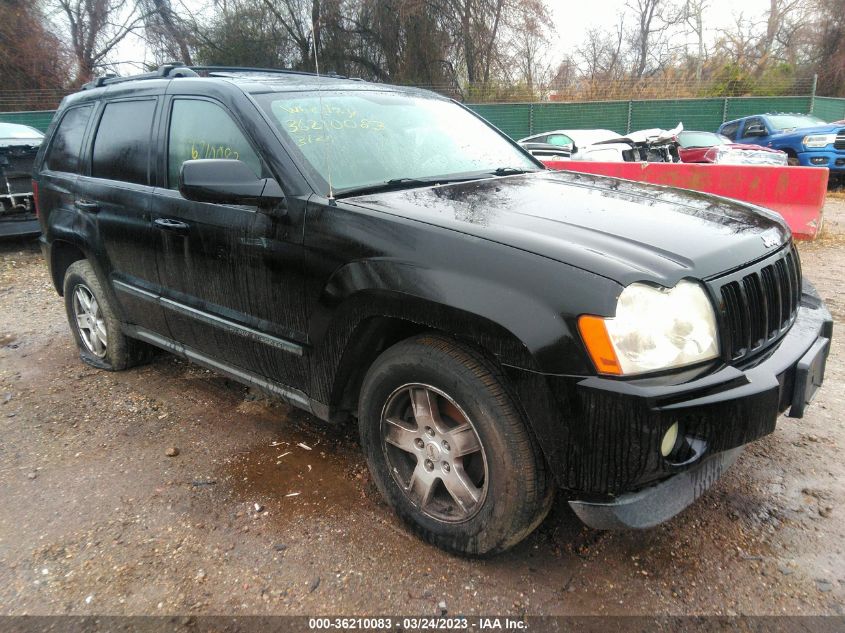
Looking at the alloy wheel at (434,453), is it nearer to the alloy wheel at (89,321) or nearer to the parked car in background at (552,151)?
the alloy wheel at (89,321)

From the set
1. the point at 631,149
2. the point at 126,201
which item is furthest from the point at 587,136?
the point at 126,201

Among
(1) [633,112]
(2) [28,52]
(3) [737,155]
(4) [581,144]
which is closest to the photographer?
(3) [737,155]

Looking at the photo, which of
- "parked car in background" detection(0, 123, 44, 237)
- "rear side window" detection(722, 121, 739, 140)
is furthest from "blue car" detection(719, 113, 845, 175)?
"parked car in background" detection(0, 123, 44, 237)

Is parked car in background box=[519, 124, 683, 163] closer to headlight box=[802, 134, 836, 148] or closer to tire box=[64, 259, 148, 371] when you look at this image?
headlight box=[802, 134, 836, 148]

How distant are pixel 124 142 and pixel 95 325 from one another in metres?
1.42

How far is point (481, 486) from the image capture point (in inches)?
92.4

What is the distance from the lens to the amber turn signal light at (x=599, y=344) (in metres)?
1.86

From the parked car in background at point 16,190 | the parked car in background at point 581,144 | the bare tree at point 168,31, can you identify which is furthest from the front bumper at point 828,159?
the bare tree at point 168,31

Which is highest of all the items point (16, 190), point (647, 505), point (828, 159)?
point (16, 190)

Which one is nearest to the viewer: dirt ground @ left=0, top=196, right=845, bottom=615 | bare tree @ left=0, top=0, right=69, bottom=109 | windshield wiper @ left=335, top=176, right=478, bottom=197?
dirt ground @ left=0, top=196, right=845, bottom=615

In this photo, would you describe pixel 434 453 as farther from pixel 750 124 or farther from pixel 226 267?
pixel 750 124

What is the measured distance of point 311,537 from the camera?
8.44 ft

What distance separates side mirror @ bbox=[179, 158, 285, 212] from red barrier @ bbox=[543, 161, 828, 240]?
5.61m

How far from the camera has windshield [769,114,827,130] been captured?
1484 centimetres
